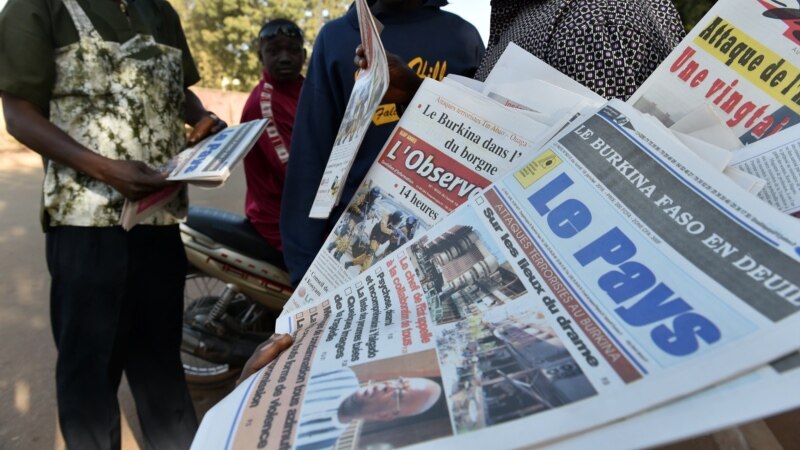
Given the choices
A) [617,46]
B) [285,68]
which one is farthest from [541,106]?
[285,68]

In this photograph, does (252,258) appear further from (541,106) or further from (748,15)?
(748,15)

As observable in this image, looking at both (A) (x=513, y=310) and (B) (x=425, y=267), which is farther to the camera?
(B) (x=425, y=267)

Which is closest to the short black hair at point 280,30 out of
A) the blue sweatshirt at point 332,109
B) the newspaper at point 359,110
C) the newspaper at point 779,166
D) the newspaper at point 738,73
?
the blue sweatshirt at point 332,109

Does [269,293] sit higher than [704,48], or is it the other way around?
[704,48]

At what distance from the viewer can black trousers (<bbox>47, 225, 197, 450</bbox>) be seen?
124cm

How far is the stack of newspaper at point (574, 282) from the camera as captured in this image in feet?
1.09

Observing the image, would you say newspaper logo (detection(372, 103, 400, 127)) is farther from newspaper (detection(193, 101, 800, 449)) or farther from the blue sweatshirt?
newspaper (detection(193, 101, 800, 449))

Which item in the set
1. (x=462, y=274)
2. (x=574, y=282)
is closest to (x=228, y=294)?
(x=462, y=274)

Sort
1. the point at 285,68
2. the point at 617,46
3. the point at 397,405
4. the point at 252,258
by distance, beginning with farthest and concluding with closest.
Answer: the point at 285,68, the point at 252,258, the point at 617,46, the point at 397,405

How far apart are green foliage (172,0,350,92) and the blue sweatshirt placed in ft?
54.5

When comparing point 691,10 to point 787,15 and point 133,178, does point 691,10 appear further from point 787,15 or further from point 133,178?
point 133,178

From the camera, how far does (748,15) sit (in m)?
0.57

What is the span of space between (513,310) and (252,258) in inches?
63.5

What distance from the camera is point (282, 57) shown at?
230 centimetres
